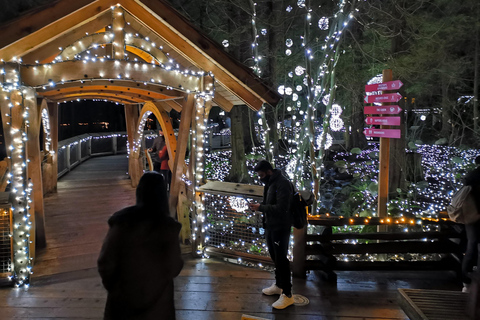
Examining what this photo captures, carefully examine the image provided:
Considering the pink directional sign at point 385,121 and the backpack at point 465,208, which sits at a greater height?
the pink directional sign at point 385,121

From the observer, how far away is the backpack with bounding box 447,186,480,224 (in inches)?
177

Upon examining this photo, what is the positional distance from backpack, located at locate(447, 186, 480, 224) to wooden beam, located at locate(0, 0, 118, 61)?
5514 mm

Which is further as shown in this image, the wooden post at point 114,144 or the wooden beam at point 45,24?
the wooden post at point 114,144

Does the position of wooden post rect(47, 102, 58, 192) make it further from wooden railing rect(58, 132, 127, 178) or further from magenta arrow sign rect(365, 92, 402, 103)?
magenta arrow sign rect(365, 92, 402, 103)

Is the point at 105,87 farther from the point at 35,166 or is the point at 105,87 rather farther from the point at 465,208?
the point at 465,208

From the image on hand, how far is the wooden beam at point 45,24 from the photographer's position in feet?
15.6

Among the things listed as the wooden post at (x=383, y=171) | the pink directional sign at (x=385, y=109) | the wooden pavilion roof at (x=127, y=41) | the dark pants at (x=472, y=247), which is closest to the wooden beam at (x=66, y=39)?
the wooden pavilion roof at (x=127, y=41)

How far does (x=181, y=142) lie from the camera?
6.75 m

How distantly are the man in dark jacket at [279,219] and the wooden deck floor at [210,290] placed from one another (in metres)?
0.26

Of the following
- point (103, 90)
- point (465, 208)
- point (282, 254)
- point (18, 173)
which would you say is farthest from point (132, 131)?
point (465, 208)

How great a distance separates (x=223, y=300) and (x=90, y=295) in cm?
170

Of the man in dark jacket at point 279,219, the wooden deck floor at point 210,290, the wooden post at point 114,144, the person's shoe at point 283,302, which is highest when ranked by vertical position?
the wooden post at point 114,144

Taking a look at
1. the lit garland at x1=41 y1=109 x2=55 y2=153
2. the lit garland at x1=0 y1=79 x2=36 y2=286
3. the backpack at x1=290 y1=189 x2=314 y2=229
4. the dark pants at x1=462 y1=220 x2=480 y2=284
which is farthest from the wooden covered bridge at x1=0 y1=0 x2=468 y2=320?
the lit garland at x1=41 y1=109 x2=55 y2=153

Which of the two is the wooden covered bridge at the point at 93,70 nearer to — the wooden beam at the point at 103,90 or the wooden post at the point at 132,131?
the wooden beam at the point at 103,90
